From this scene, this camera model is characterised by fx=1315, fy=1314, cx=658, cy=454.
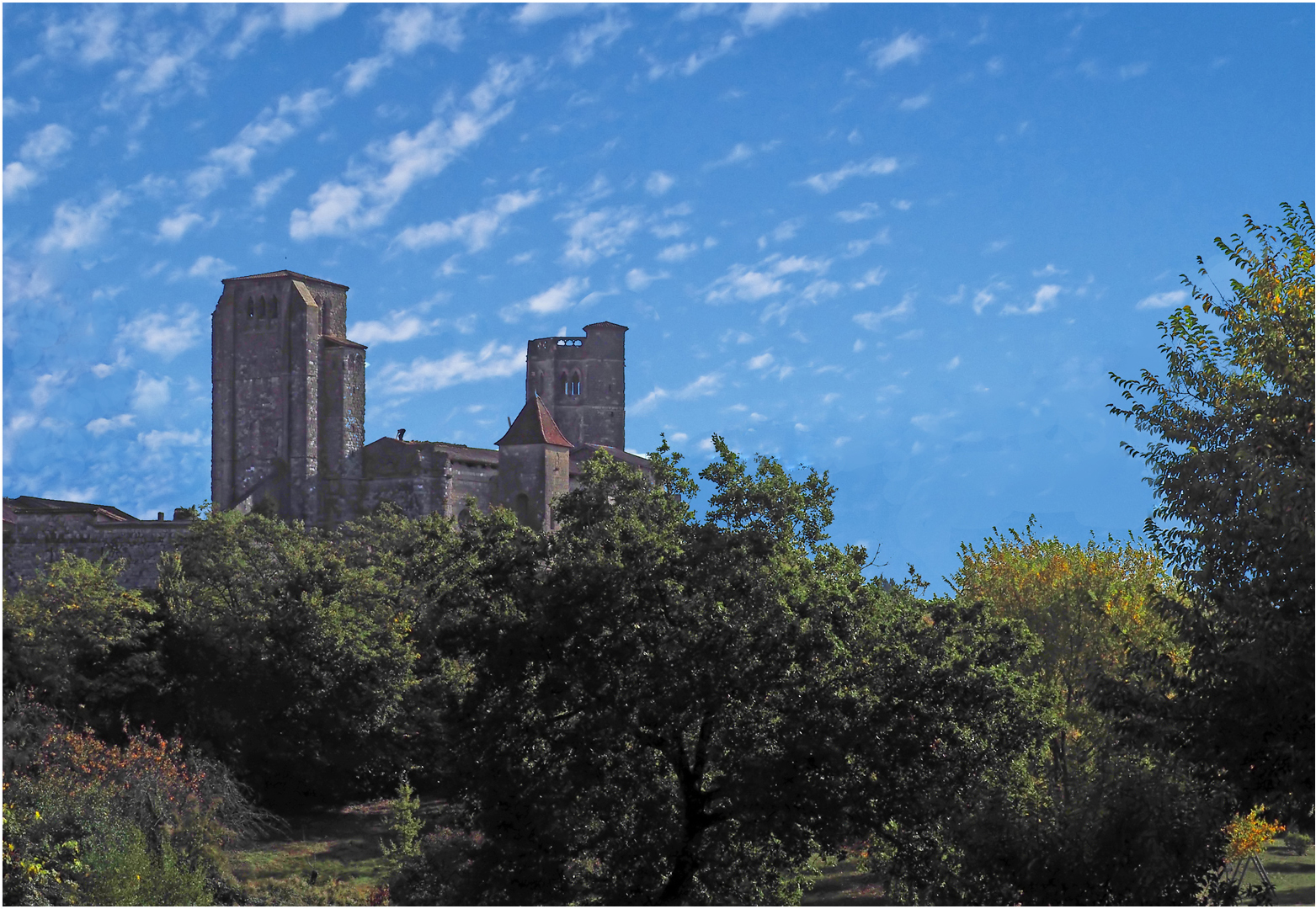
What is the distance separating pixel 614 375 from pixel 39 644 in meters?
75.2

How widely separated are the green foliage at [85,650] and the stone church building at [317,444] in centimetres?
2821

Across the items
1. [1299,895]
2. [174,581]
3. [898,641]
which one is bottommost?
[1299,895]

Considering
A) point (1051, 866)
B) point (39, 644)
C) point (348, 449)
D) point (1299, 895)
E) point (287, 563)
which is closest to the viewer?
point (1051, 866)

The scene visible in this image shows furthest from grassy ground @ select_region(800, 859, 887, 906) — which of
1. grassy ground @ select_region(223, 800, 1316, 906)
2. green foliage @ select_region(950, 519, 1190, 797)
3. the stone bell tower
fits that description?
the stone bell tower

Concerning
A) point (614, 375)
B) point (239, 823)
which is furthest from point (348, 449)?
point (239, 823)

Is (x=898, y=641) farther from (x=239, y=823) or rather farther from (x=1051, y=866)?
(x=239, y=823)

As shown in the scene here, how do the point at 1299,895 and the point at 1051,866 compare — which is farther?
the point at 1299,895

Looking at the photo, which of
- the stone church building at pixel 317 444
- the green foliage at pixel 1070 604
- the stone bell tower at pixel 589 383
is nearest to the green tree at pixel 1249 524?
the green foliage at pixel 1070 604

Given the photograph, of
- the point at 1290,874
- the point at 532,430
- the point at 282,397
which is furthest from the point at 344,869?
the point at 282,397

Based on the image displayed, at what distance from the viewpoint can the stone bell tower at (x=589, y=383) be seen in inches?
4439

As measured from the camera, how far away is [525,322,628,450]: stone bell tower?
370 feet

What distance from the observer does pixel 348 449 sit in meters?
81.8

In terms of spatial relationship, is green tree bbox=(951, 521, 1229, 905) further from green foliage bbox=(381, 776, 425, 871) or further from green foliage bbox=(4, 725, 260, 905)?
green foliage bbox=(381, 776, 425, 871)

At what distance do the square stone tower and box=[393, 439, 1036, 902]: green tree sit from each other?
2372 inches
